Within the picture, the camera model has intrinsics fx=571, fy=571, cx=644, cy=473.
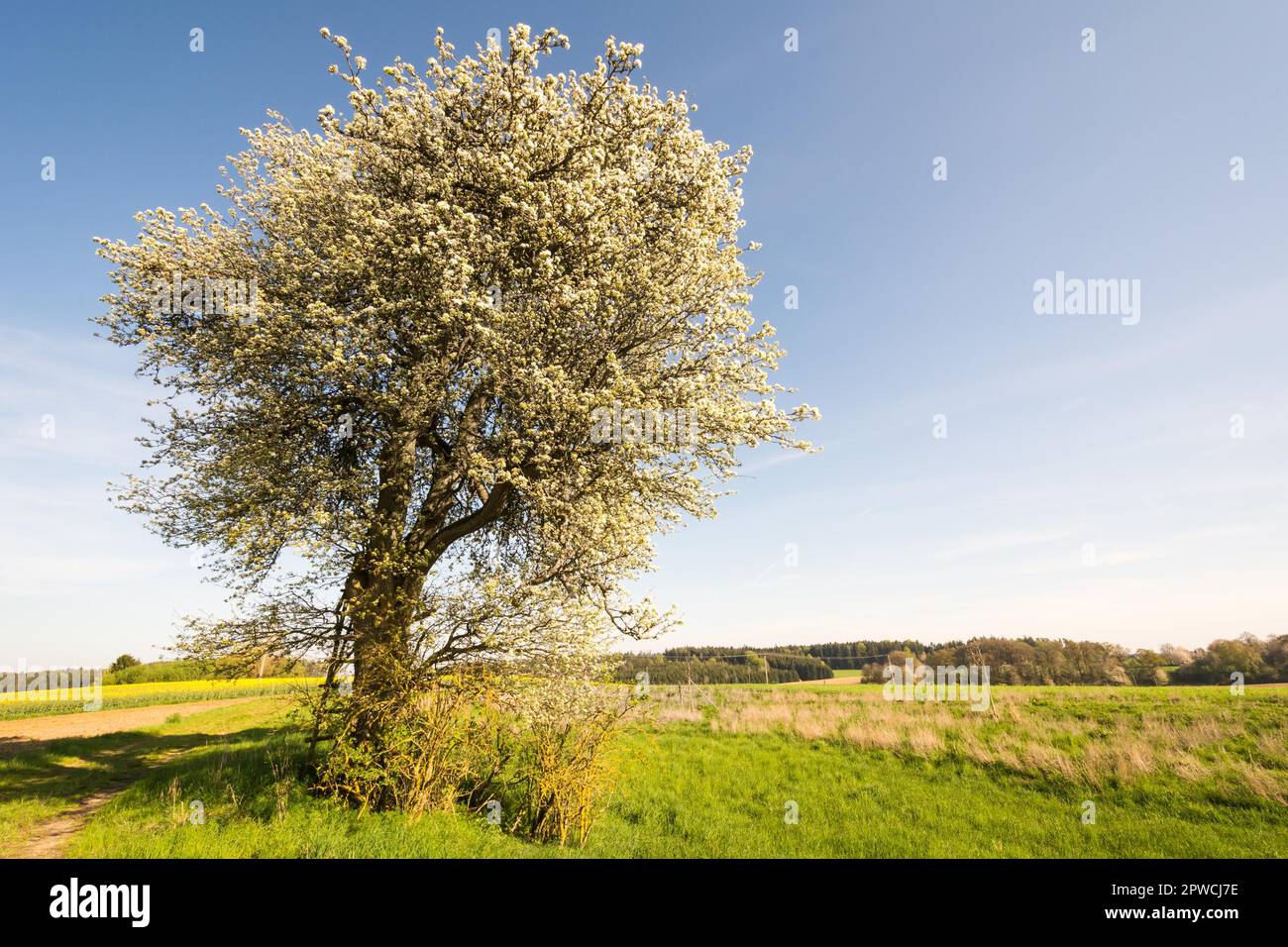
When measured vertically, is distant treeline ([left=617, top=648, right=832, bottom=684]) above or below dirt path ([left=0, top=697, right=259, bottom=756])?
below

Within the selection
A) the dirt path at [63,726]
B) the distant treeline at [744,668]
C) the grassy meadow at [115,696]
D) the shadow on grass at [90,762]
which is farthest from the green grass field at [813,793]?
the distant treeline at [744,668]

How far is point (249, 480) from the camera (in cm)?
1335

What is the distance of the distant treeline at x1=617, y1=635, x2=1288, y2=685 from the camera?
6384 centimetres

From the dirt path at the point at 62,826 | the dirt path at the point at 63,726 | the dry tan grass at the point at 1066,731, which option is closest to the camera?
the dirt path at the point at 62,826

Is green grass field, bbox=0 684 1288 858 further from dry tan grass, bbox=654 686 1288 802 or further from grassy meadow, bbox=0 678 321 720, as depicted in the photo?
grassy meadow, bbox=0 678 321 720

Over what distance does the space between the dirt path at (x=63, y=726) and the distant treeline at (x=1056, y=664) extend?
2552 cm

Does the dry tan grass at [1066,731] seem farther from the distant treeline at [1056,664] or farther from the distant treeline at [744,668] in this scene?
the distant treeline at [744,668]

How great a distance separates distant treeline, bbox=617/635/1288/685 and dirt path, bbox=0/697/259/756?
25.5 meters

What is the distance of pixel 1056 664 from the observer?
77500 mm

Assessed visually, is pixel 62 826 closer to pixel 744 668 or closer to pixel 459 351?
pixel 459 351

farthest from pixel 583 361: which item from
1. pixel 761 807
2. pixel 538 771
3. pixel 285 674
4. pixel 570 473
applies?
pixel 761 807

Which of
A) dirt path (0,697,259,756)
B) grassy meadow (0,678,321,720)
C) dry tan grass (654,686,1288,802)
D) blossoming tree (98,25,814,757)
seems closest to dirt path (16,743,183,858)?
blossoming tree (98,25,814,757)

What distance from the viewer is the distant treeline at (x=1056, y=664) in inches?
2514

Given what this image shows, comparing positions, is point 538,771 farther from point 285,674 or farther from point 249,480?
point 249,480
